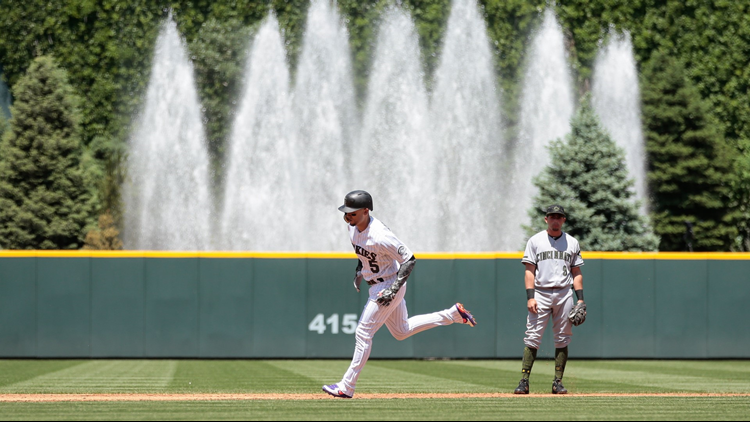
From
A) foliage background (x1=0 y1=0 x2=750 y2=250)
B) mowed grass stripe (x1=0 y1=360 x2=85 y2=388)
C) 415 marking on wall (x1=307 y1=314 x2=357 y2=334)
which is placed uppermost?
foliage background (x1=0 y1=0 x2=750 y2=250)

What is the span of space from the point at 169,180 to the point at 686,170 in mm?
15162

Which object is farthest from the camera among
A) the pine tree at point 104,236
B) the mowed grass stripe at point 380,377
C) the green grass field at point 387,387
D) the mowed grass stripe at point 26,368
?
the pine tree at point 104,236

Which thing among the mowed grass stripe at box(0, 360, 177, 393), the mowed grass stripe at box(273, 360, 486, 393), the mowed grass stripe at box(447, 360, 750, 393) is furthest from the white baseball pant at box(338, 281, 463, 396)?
the mowed grass stripe at box(0, 360, 177, 393)

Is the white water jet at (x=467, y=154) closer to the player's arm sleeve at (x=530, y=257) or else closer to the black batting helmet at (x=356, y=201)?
the player's arm sleeve at (x=530, y=257)

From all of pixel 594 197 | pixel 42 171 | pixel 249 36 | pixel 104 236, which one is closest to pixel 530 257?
pixel 594 197

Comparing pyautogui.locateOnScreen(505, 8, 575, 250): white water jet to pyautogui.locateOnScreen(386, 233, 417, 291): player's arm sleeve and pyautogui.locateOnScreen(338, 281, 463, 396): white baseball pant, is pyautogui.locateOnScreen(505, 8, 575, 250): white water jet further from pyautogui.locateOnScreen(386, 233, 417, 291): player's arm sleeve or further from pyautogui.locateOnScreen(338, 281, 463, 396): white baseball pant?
pyautogui.locateOnScreen(386, 233, 417, 291): player's arm sleeve

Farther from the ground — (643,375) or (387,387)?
(387,387)

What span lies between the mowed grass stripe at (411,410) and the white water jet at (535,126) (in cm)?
1802

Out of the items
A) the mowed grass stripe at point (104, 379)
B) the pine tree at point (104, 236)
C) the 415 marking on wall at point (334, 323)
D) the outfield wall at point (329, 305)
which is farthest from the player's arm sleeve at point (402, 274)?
the pine tree at point (104, 236)

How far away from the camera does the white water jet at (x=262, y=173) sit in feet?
84.4

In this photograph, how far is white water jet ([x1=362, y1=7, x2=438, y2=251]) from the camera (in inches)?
989

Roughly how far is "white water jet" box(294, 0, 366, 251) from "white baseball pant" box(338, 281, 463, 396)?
1747cm

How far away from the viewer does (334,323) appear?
1533cm

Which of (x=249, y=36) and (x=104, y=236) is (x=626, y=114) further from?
(x=104, y=236)
